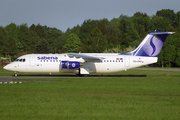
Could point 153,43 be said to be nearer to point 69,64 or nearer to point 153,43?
point 153,43

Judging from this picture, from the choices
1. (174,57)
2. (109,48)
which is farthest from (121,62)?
(109,48)

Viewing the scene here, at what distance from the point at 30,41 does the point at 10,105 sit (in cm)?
12235

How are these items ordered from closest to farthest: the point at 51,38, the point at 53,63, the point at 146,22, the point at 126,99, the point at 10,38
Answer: the point at 126,99
the point at 53,63
the point at 10,38
the point at 146,22
the point at 51,38

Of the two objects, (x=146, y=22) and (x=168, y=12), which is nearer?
(x=146, y=22)

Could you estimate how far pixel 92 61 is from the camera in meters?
34.2

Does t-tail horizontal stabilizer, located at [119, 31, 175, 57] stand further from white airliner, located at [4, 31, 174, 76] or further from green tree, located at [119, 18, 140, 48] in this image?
green tree, located at [119, 18, 140, 48]

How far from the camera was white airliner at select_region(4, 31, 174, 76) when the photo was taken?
110 feet

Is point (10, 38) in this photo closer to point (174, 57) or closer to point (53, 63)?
point (174, 57)

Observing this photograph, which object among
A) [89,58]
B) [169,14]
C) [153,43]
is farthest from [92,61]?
[169,14]

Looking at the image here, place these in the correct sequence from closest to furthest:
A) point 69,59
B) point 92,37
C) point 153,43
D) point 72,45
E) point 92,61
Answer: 1. point 92,61
2. point 69,59
3. point 153,43
4. point 92,37
5. point 72,45

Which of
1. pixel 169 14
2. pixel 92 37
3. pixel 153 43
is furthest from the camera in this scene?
pixel 169 14

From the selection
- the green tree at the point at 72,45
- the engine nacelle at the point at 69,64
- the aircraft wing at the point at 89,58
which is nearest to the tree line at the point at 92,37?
the green tree at the point at 72,45

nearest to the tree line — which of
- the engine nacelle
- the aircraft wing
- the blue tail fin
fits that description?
the blue tail fin

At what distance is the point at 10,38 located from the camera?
11538 cm
